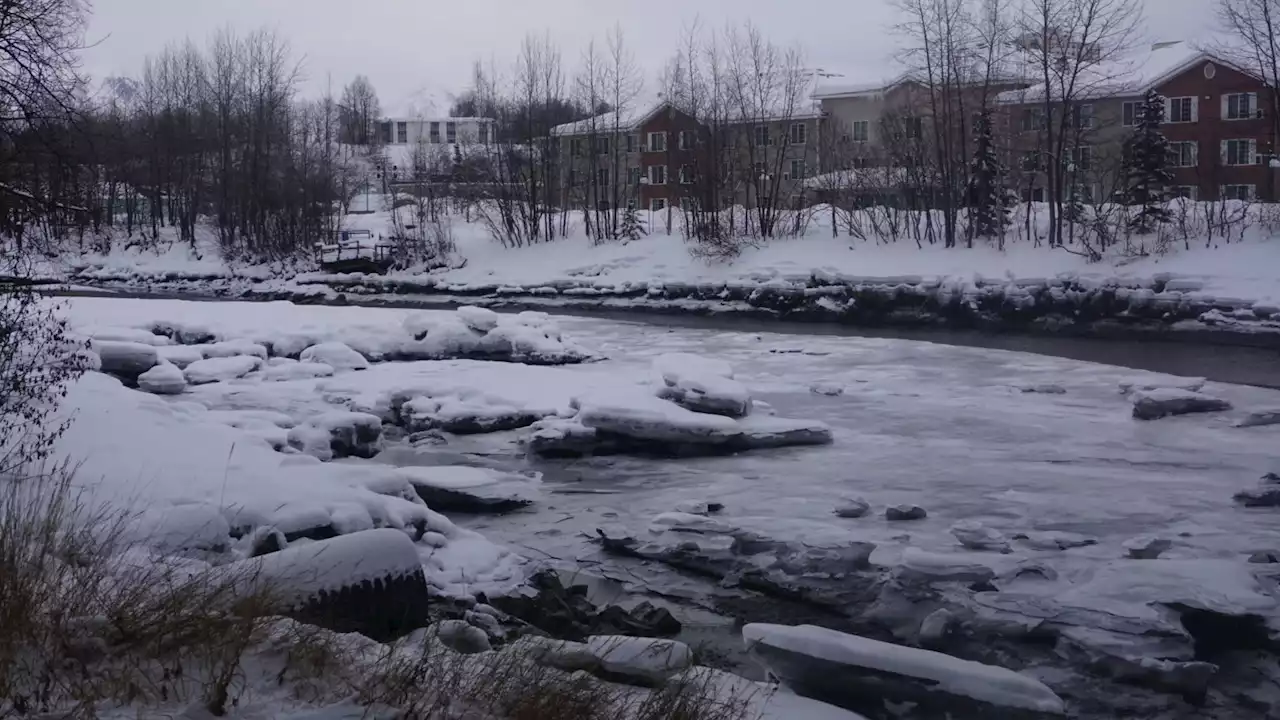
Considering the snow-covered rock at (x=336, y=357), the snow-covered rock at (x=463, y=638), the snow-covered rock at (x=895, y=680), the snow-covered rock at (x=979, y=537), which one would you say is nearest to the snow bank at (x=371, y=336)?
the snow-covered rock at (x=336, y=357)

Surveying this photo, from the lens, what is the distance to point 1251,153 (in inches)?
1591

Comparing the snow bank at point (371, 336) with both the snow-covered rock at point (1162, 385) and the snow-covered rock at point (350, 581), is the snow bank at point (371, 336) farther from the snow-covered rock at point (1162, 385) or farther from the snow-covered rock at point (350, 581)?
the snow-covered rock at point (350, 581)

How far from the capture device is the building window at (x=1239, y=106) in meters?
40.9

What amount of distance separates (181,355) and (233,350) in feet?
2.68

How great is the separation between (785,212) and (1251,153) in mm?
16852

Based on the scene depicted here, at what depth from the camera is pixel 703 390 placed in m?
13.8

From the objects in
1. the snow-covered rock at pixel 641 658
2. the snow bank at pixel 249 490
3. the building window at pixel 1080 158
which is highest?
the building window at pixel 1080 158

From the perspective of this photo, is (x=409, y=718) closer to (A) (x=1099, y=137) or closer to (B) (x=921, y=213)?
(B) (x=921, y=213)

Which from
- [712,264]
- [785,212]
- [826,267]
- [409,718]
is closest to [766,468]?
[409,718]

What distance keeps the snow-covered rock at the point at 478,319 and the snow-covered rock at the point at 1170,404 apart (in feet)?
37.3

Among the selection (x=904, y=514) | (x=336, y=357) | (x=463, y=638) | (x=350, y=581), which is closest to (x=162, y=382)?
(x=336, y=357)

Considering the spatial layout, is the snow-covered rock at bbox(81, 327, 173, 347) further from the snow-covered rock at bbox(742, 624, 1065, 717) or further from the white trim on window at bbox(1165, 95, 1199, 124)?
the white trim on window at bbox(1165, 95, 1199, 124)

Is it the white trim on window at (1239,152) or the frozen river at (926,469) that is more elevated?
the white trim on window at (1239,152)

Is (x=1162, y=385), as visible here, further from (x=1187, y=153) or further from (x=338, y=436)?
(x=1187, y=153)
